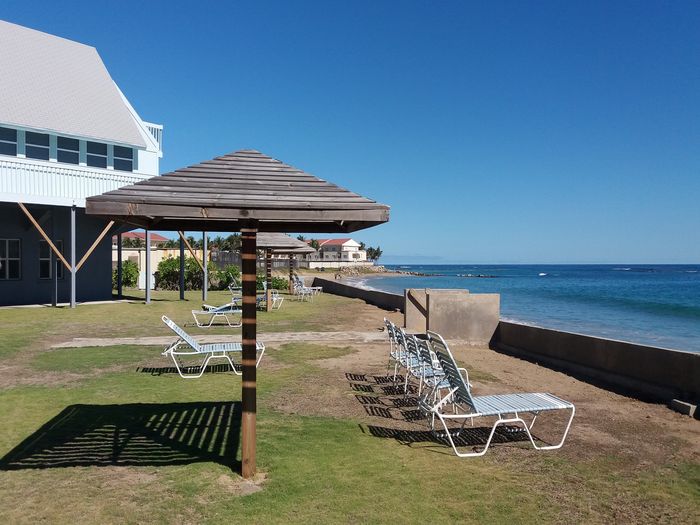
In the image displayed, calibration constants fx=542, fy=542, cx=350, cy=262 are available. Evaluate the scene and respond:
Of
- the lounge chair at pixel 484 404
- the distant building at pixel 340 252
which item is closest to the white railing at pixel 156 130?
the lounge chair at pixel 484 404

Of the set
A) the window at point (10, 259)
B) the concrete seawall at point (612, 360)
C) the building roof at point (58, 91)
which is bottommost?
the concrete seawall at point (612, 360)

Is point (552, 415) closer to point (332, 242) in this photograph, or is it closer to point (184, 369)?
point (184, 369)

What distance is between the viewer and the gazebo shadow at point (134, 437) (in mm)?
4652

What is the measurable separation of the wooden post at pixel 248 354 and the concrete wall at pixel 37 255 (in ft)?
57.0

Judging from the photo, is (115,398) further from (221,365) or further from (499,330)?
(499,330)

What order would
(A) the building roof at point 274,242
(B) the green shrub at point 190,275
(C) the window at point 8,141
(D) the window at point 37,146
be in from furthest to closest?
(B) the green shrub at point 190,275
(A) the building roof at point 274,242
(D) the window at point 37,146
(C) the window at point 8,141

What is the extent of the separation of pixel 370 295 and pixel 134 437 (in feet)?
59.1

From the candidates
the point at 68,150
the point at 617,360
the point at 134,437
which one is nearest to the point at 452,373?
the point at 134,437

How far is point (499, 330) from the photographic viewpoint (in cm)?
1183

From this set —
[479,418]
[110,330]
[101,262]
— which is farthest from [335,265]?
[479,418]

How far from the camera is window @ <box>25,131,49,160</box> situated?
19172 millimetres

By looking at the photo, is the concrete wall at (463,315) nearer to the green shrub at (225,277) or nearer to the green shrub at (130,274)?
the green shrub at (225,277)

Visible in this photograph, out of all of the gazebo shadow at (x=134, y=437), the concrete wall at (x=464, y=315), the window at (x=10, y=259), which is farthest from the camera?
the window at (x=10, y=259)

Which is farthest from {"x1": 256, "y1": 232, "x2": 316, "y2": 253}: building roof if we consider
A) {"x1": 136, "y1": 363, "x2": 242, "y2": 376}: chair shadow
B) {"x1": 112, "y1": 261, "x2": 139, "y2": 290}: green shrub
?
{"x1": 112, "y1": 261, "x2": 139, "y2": 290}: green shrub
